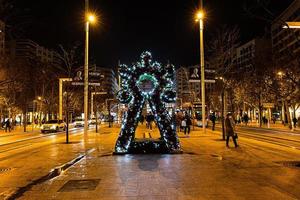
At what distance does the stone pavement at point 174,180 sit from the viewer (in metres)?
8.28

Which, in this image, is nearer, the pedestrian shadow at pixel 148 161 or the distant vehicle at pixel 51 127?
Answer: the pedestrian shadow at pixel 148 161

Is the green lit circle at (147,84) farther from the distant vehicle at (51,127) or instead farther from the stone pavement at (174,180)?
the distant vehicle at (51,127)

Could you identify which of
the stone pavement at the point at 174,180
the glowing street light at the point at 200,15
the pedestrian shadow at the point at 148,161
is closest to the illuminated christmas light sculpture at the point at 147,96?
the pedestrian shadow at the point at 148,161

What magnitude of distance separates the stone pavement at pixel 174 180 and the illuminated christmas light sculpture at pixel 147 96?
1.85 m

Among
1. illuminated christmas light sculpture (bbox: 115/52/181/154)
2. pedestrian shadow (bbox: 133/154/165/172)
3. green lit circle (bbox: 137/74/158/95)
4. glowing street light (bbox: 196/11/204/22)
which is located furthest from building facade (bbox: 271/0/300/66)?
pedestrian shadow (bbox: 133/154/165/172)

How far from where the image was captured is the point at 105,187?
29.9 feet

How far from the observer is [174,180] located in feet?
32.3

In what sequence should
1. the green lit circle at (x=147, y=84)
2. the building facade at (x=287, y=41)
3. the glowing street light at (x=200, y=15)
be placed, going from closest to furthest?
the green lit circle at (x=147, y=84)
the glowing street light at (x=200, y=15)
the building facade at (x=287, y=41)

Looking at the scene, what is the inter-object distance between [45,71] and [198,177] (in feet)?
185

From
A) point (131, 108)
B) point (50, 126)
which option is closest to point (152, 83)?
point (131, 108)

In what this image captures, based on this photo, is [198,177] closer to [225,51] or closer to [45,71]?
[225,51]

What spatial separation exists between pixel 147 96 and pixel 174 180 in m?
7.05

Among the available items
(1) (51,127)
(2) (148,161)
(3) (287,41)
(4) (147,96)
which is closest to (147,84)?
(4) (147,96)

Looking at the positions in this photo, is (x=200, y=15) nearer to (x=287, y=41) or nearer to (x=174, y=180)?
(x=174, y=180)
